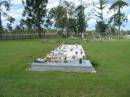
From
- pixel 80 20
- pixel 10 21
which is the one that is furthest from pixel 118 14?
pixel 10 21

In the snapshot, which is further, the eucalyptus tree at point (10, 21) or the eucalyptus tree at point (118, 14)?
the eucalyptus tree at point (118, 14)

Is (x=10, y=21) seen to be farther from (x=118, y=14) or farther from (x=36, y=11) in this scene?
(x=118, y=14)

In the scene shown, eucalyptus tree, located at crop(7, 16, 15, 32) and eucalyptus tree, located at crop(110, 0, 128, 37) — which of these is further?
eucalyptus tree, located at crop(110, 0, 128, 37)

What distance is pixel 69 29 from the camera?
330 feet

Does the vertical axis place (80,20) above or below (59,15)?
below

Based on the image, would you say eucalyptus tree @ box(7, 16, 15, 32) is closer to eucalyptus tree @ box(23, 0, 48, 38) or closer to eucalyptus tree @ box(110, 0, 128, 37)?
eucalyptus tree @ box(23, 0, 48, 38)

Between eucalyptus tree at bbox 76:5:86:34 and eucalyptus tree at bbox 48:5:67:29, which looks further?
eucalyptus tree at bbox 48:5:67:29

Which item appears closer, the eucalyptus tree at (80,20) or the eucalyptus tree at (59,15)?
the eucalyptus tree at (80,20)

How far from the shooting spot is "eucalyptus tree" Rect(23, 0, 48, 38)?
92375 mm

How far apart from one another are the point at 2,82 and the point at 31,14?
82798 millimetres

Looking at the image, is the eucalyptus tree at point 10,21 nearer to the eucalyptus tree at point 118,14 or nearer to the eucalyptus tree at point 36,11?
the eucalyptus tree at point 36,11

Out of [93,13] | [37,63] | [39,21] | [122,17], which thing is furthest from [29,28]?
[37,63]

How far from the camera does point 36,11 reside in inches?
3659

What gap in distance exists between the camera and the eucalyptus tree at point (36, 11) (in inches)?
3637
